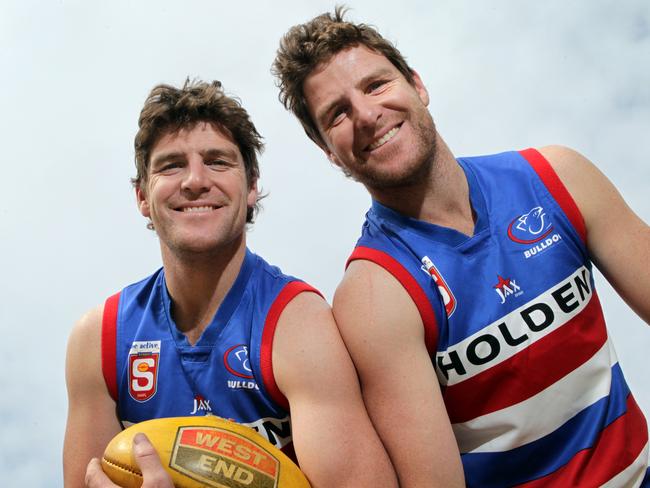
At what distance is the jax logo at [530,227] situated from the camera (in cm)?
391

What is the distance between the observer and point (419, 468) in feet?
11.7

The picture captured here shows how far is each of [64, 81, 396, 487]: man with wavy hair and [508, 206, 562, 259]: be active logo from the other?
46.2 inches

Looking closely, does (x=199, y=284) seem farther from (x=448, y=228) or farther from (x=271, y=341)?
(x=448, y=228)

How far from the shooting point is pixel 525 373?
3730 millimetres

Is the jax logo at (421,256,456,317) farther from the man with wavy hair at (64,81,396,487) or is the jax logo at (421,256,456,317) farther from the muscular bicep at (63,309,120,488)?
the muscular bicep at (63,309,120,488)

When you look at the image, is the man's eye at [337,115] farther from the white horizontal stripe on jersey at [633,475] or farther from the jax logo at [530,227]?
the white horizontal stripe on jersey at [633,475]

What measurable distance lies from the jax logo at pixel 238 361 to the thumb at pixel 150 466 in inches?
30.6

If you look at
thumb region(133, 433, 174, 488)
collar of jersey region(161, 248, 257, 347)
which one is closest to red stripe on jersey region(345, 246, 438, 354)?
collar of jersey region(161, 248, 257, 347)

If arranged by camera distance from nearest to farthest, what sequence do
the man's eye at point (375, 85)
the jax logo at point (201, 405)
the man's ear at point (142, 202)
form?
1. the jax logo at point (201, 405)
2. the man's eye at point (375, 85)
3. the man's ear at point (142, 202)

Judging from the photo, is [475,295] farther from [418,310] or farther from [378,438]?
[378,438]

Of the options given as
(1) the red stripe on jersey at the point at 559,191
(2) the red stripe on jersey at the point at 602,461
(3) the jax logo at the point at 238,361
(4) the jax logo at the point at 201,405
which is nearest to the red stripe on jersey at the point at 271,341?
(3) the jax logo at the point at 238,361

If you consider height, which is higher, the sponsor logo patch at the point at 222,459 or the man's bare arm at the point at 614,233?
the man's bare arm at the point at 614,233

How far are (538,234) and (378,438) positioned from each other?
1.45m

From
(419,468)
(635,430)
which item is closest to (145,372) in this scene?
(419,468)
